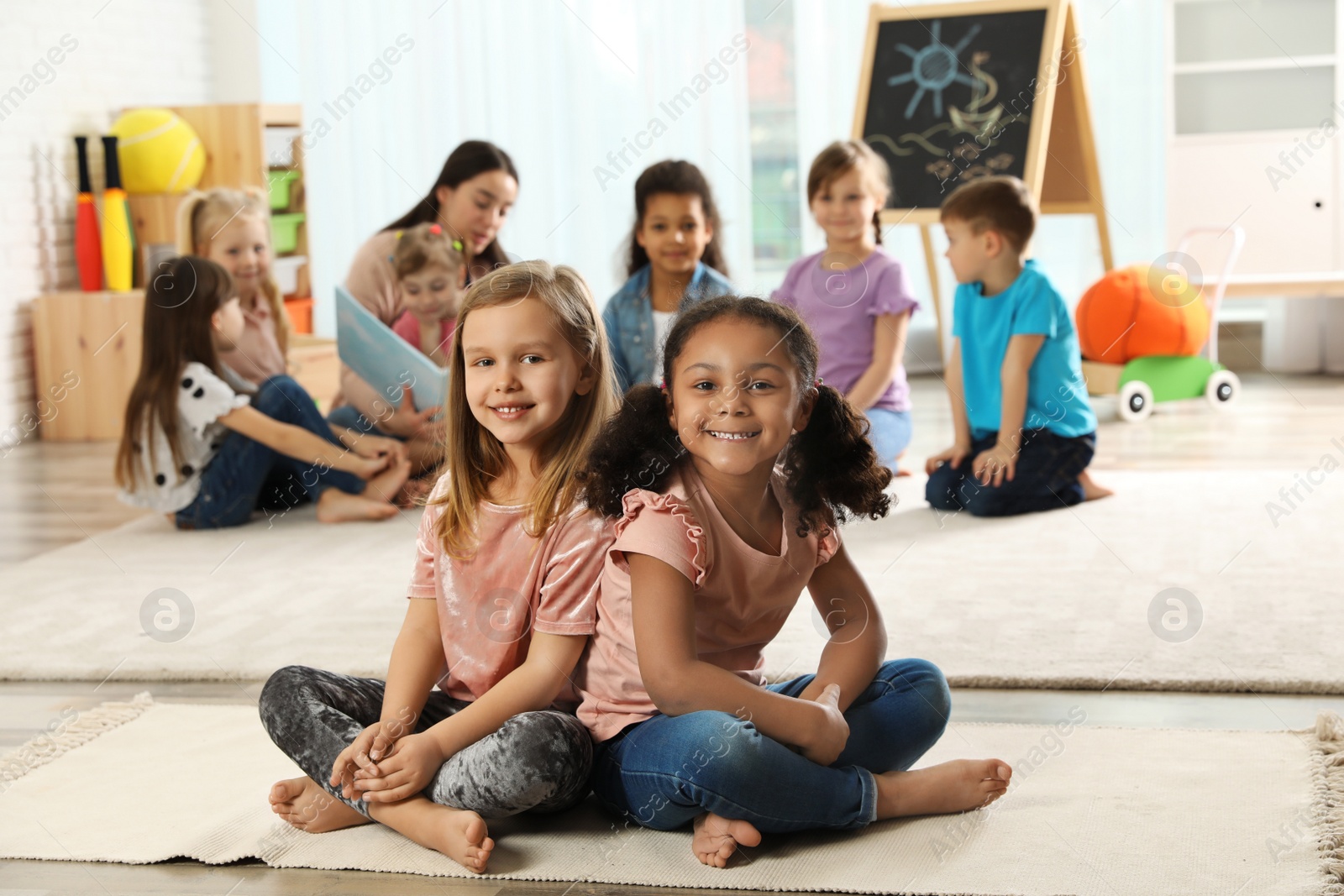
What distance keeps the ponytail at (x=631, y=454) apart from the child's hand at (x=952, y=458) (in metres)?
1.43

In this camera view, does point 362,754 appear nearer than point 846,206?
Yes

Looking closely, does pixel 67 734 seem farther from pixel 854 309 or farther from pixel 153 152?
pixel 153 152

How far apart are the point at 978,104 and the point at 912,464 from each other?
1195 mm

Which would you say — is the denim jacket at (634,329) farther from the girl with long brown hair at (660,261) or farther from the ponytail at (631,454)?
the ponytail at (631,454)

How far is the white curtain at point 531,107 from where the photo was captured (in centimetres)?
421

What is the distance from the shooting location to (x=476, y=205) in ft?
8.58

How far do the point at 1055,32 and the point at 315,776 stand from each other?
9.83ft

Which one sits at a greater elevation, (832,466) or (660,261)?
(660,261)

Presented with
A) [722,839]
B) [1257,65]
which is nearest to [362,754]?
[722,839]

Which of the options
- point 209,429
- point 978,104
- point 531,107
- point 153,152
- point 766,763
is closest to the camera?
point 766,763

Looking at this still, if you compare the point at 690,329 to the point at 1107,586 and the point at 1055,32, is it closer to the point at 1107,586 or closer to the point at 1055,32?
the point at 1107,586

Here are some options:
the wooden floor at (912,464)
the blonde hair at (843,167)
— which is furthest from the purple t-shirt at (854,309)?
the wooden floor at (912,464)

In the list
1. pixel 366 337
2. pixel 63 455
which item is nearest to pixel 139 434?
pixel 366 337

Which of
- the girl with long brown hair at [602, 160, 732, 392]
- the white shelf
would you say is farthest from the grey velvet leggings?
the white shelf
